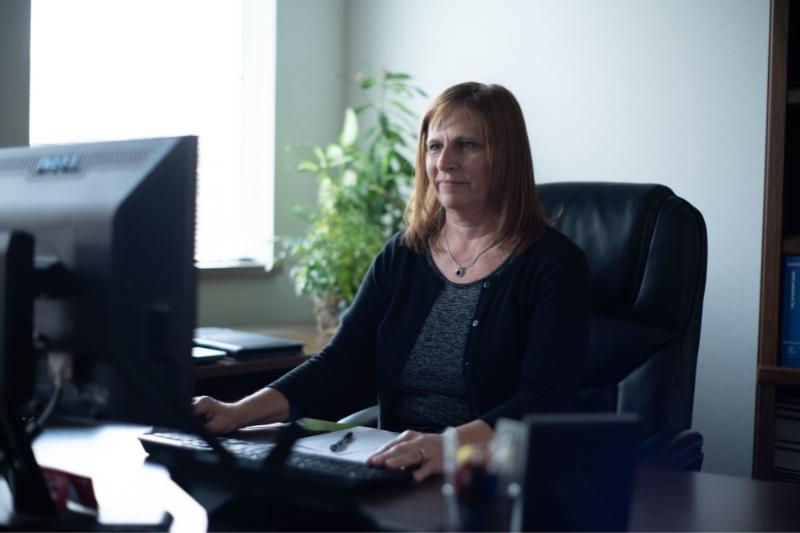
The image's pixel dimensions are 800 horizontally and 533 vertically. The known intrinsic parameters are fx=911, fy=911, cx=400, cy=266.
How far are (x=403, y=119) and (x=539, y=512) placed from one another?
2517mm

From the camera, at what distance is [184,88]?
3002 mm

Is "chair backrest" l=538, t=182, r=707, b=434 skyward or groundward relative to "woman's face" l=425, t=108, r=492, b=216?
groundward

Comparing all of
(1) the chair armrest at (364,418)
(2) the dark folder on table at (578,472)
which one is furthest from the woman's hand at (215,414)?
(2) the dark folder on table at (578,472)

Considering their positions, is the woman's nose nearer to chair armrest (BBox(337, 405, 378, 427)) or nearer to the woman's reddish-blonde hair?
the woman's reddish-blonde hair

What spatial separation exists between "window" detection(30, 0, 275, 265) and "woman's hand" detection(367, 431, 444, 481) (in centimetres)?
161

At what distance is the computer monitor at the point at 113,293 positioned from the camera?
40.6 inches

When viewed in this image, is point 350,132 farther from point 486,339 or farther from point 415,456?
point 415,456

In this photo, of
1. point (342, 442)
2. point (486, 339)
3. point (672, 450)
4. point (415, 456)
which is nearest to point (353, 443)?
point (342, 442)

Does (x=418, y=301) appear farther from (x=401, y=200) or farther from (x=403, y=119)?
(x=403, y=119)

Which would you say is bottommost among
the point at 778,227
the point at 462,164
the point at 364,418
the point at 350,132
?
the point at 364,418

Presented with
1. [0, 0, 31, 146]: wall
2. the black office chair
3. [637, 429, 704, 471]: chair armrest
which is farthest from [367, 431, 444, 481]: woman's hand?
[0, 0, 31, 146]: wall

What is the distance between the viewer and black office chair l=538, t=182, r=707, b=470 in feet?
5.95

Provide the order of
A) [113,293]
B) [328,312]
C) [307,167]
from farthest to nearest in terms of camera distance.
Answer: [307,167]
[328,312]
[113,293]

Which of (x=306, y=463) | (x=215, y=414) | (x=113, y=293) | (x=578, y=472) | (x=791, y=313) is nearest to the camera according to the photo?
(x=578, y=472)
